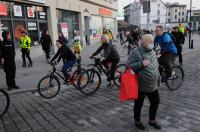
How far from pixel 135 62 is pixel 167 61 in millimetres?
3402

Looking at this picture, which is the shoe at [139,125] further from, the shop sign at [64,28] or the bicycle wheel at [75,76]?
the shop sign at [64,28]

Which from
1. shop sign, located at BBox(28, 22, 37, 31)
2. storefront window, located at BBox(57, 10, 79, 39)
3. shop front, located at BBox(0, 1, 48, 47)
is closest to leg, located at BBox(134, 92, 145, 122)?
shop front, located at BBox(0, 1, 48, 47)

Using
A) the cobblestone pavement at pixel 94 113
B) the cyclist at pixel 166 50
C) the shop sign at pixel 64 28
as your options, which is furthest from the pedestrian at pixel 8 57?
the shop sign at pixel 64 28

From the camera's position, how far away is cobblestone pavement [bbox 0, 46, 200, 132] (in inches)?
195

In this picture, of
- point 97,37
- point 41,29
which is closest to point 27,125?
point 41,29

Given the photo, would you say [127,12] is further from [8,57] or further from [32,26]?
[8,57]

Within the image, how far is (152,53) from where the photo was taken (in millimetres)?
4555

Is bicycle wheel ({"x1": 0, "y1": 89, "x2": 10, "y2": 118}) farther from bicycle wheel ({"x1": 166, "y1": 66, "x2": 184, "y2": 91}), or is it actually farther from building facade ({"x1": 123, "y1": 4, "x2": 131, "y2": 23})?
building facade ({"x1": 123, "y1": 4, "x2": 131, "y2": 23})

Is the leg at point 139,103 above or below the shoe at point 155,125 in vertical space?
above

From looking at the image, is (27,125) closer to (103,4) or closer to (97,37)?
(97,37)

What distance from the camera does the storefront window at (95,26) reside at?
3064cm

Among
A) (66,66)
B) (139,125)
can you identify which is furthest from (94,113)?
(66,66)

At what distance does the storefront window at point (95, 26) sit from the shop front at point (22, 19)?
445 inches

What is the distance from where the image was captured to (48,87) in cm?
735
